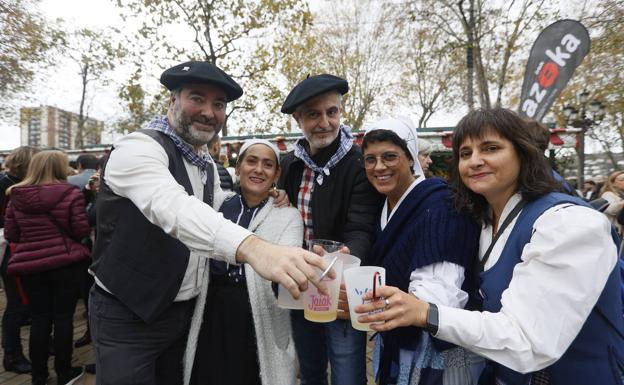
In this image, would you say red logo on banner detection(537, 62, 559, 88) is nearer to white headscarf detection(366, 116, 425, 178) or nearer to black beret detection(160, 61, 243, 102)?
white headscarf detection(366, 116, 425, 178)

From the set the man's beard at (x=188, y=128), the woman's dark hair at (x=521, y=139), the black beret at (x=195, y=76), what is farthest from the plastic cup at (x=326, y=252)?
the black beret at (x=195, y=76)

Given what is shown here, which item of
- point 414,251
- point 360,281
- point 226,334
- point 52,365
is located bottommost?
point 52,365

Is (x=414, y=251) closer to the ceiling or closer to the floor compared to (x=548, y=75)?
closer to the floor

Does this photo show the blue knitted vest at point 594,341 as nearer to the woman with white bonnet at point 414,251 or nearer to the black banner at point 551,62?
the woman with white bonnet at point 414,251

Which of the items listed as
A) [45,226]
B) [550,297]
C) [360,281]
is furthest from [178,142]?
[45,226]

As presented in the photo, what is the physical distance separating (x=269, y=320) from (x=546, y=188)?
5.18 feet

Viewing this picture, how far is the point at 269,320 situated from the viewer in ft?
6.65

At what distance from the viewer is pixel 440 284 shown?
1.46 meters

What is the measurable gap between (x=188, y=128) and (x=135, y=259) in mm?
756

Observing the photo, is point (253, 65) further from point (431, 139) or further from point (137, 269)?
point (137, 269)

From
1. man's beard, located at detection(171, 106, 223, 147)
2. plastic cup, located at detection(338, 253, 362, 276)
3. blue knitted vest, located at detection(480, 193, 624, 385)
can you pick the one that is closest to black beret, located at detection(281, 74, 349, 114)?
man's beard, located at detection(171, 106, 223, 147)

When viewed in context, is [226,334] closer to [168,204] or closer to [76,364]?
[168,204]

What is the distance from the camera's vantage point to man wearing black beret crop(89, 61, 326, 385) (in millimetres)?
1229

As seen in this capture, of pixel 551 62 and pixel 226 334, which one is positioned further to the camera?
pixel 551 62
